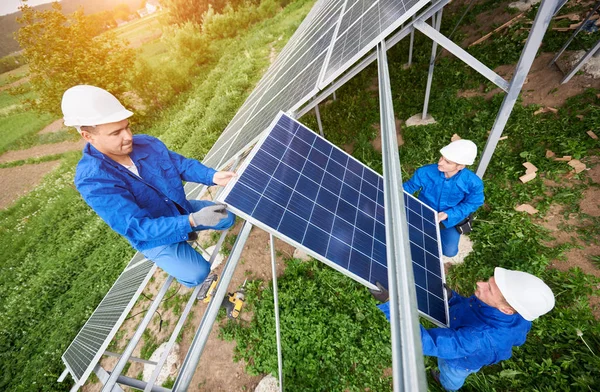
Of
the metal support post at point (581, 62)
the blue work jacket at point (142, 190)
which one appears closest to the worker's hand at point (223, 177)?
the blue work jacket at point (142, 190)

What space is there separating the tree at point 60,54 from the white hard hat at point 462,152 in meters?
19.5

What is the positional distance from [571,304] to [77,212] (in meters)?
16.8

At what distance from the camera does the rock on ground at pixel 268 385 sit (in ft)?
14.3

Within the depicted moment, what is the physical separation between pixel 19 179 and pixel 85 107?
2596 centimetres

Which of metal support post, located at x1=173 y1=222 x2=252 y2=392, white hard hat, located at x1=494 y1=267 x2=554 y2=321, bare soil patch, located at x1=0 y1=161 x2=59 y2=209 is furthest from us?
bare soil patch, located at x1=0 y1=161 x2=59 y2=209

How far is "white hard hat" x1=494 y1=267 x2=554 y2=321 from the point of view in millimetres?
2354

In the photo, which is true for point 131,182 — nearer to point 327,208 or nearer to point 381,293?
point 327,208

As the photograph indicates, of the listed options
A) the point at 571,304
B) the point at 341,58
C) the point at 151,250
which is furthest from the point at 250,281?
the point at 571,304

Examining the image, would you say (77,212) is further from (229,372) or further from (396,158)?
(396,158)

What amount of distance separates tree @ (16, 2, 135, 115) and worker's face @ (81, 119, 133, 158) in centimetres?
1719

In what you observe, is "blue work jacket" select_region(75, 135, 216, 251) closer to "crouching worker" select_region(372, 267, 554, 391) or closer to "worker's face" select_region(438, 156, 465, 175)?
"crouching worker" select_region(372, 267, 554, 391)

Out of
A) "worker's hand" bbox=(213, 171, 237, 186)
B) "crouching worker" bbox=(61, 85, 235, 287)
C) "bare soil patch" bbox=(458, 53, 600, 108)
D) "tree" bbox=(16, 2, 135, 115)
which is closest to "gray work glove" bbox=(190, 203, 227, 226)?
"crouching worker" bbox=(61, 85, 235, 287)

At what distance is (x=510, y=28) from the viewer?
8094 mm

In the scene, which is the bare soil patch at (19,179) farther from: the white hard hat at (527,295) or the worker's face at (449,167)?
the white hard hat at (527,295)
